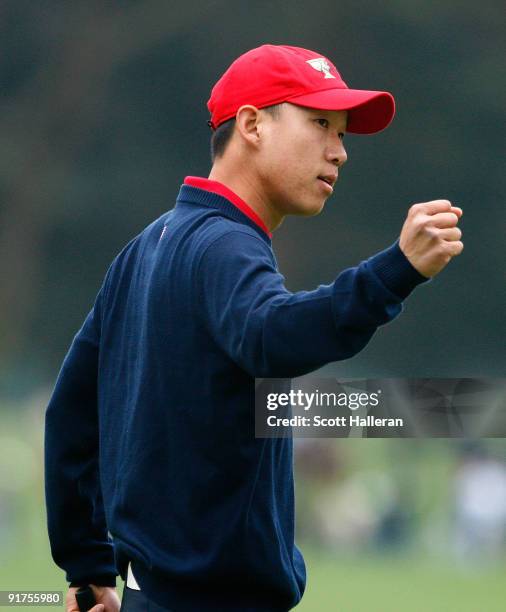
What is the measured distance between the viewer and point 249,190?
5.71 ft

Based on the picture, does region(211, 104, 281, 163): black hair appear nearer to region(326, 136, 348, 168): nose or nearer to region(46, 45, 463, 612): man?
region(46, 45, 463, 612): man

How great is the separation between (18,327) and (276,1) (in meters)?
2.99

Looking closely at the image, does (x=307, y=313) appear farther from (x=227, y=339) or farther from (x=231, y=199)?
(x=231, y=199)

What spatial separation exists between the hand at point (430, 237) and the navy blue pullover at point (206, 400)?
0.07ft

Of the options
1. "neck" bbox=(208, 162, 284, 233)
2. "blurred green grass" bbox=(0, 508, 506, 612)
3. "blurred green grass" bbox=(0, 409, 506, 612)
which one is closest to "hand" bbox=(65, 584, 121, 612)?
"neck" bbox=(208, 162, 284, 233)

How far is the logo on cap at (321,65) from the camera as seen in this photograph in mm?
1774

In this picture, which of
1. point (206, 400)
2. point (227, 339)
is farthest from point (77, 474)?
point (227, 339)

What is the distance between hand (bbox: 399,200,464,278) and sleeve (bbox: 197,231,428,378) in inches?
0.5

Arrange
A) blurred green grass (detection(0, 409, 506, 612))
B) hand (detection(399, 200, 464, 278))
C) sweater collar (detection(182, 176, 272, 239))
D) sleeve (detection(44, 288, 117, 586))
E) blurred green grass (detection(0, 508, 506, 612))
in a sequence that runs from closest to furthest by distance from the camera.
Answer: hand (detection(399, 200, 464, 278)) < sweater collar (detection(182, 176, 272, 239)) < sleeve (detection(44, 288, 117, 586)) < blurred green grass (detection(0, 508, 506, 612)) < blurred green grass (detection(0, 409, 506, 612))

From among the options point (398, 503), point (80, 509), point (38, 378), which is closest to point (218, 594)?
point (80, 509)

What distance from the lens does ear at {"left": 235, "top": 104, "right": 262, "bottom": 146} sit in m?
1.76

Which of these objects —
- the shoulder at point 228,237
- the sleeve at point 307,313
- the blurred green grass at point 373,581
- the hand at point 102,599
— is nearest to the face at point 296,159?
the shoulder at point 228,237

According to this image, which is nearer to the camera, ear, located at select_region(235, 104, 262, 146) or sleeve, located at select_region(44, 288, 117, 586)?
ear, located at select_region(235, 104, 262, 146)

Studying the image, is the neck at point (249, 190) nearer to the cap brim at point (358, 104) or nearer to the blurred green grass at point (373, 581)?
the cap brim at point (358, 104)
